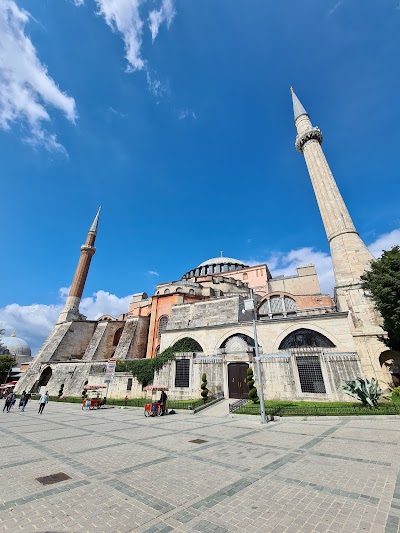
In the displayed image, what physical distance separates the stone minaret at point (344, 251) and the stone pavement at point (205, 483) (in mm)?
10061

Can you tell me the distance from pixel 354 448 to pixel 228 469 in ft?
13.5

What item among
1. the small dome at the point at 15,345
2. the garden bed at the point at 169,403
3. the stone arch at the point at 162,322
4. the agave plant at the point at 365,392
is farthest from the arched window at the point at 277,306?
the small dome at the point at 15,345

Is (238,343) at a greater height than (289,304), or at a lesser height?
lesser

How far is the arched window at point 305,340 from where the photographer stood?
18.6m

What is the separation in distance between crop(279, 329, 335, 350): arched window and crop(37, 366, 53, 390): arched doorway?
99.9ft

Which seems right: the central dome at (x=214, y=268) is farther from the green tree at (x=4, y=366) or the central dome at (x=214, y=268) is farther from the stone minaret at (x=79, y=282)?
the green tree at (x=4, y=366)

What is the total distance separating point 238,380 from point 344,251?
15.1 meters

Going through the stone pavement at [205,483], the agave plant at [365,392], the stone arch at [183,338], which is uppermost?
the stone arch at [183,338]

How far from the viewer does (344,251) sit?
23.2 metres

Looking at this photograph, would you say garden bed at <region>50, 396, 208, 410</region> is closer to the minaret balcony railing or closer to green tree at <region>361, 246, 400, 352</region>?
green tree at <region>361, 246, 400, 352</region>

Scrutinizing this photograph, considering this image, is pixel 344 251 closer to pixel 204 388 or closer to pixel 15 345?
pixel 204 388

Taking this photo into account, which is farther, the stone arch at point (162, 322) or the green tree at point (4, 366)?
the green tree at point (4, 366)

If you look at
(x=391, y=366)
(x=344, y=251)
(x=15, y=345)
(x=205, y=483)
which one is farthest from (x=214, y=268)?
(x=15, y=345)

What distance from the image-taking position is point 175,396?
21.2 meters
